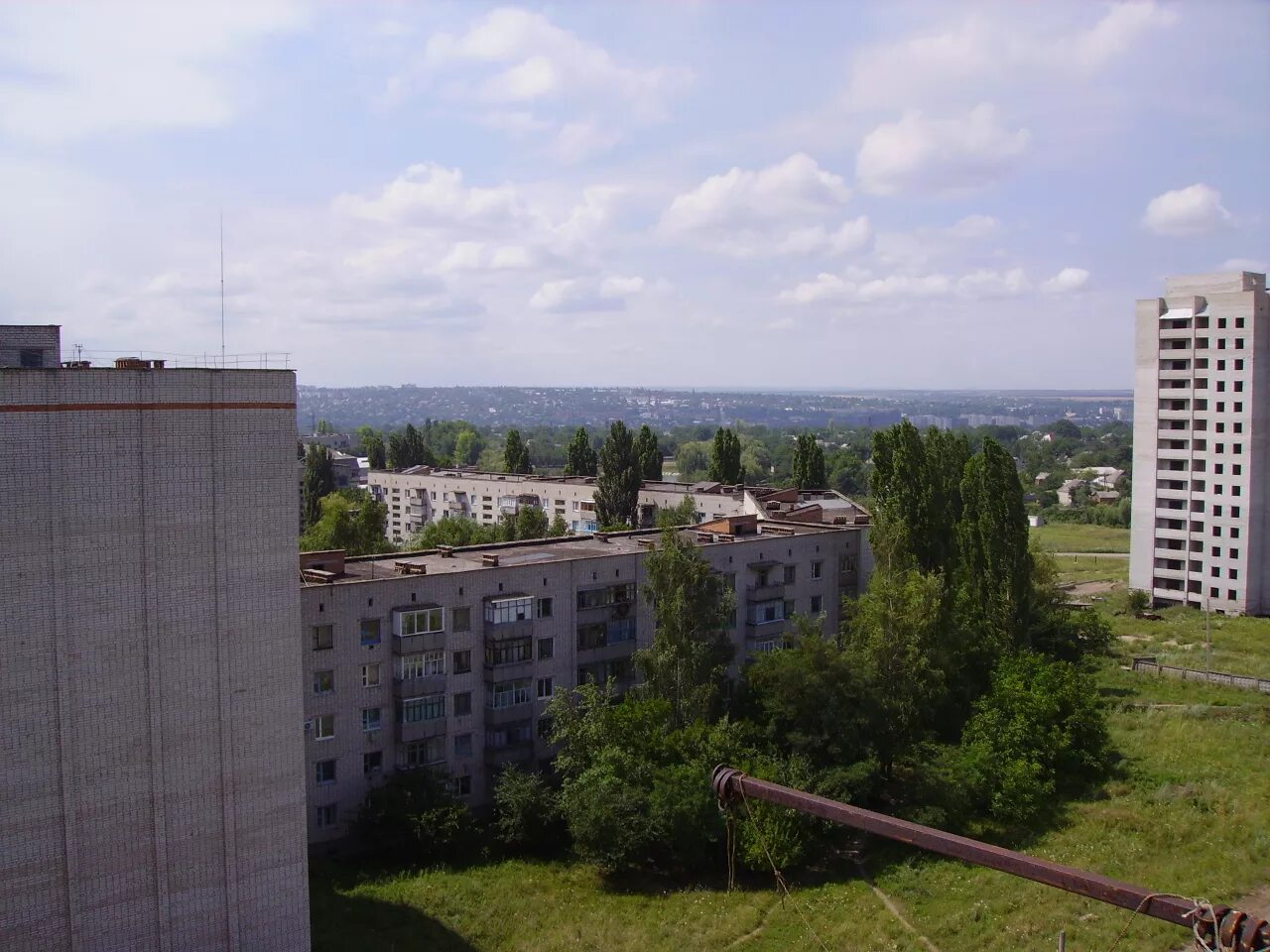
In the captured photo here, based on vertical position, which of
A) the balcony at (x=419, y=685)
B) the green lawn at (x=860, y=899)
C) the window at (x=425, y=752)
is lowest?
the green lawn at (x=860, y=899)

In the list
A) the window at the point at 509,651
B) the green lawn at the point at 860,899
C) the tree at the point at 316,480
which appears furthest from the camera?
the tree at the point at 316,480

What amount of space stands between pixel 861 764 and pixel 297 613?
1556 cm

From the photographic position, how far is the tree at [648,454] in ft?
207

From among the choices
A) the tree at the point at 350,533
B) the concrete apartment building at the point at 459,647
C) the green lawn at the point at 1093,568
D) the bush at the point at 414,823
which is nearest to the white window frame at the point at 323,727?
the concrete apartment building at the point at 459,647

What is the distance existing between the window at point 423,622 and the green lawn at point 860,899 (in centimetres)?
573

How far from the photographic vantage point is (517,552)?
32750 mm

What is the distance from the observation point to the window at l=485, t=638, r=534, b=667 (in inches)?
1137

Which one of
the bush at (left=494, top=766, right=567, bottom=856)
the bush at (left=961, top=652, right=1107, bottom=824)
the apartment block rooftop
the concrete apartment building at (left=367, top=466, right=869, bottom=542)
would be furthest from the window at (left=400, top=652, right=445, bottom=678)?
the concrete apartment building at (left=367, top=466, right=869, bottom=542)

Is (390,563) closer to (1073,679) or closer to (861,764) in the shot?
(861,764)

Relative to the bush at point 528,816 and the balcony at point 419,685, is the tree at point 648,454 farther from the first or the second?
the bush at point 528,816

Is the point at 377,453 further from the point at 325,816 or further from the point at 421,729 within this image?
the point at 325,816

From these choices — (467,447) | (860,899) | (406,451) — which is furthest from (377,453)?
(860,899)

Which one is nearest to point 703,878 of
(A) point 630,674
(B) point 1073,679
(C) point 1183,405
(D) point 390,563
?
(A) point 630,674

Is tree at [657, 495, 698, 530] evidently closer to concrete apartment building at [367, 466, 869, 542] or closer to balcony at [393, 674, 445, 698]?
concrete apartment building at [367, 466, 869, 542]
